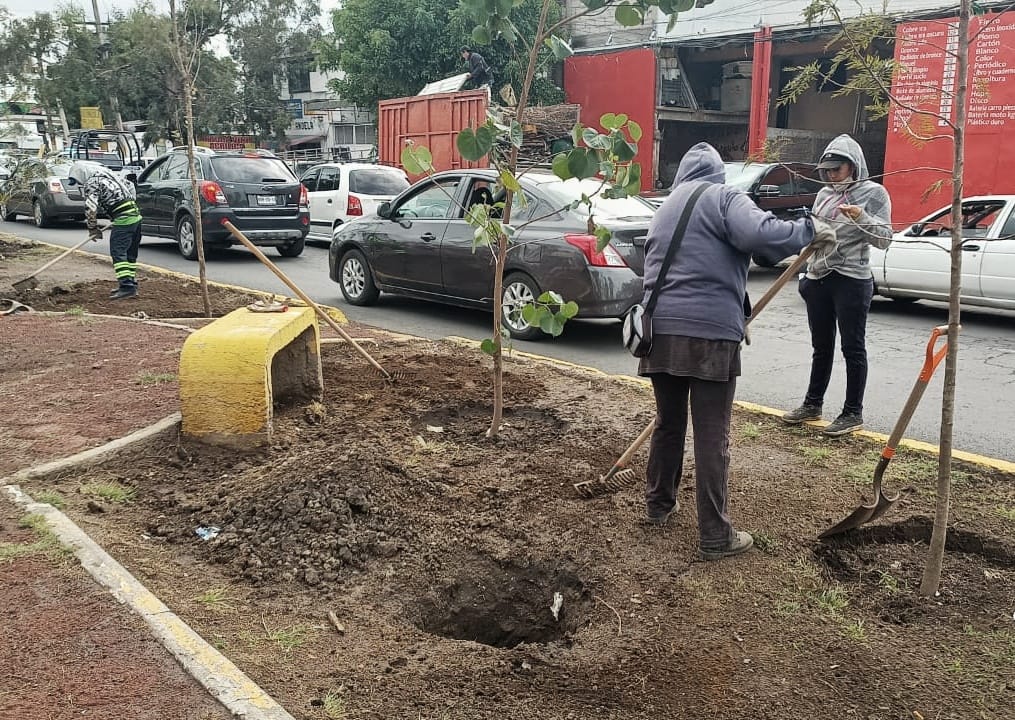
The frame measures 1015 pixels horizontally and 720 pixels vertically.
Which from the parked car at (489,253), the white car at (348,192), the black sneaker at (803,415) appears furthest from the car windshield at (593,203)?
the white car at (348,192)

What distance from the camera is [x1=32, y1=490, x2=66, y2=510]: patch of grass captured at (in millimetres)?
4152

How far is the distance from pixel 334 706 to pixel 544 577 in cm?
127

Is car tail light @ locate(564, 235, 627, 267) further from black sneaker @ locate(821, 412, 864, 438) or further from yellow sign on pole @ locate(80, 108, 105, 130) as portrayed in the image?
yellow sign on pole @ locate(80, 108, 105, 130)

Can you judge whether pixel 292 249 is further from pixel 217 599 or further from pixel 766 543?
pixel 766 543

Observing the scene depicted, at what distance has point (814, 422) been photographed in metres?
5.75

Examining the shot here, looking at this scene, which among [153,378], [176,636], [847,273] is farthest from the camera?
[153,378]

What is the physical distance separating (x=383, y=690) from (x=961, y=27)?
2877mm

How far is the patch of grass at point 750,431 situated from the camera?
5.45 metres

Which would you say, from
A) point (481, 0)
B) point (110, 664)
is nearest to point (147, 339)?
point (481, 0)

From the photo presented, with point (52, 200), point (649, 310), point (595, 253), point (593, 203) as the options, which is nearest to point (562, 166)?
point (649, 310)

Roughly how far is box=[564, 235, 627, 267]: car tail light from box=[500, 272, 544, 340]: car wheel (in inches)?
25.2

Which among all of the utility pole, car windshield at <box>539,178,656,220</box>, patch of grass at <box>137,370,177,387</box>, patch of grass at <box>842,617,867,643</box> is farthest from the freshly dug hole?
the utility pole

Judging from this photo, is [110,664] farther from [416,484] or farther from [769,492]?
[769,492]

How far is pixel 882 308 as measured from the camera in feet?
35.7
